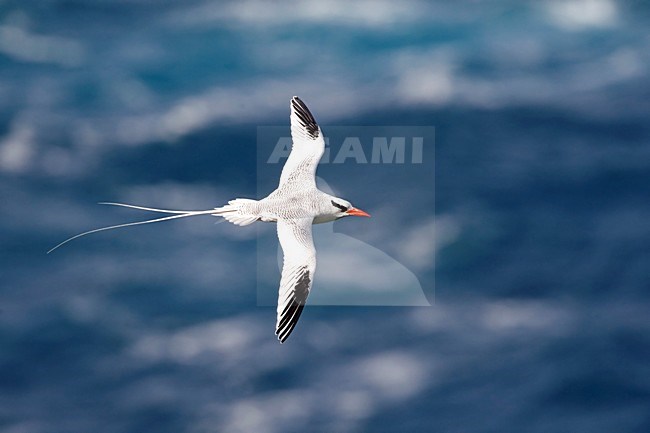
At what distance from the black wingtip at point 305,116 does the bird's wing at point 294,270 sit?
10.7ft

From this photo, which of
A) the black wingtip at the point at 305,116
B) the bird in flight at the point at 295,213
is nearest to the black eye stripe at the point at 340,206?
the bird in flight at the point at 295,213

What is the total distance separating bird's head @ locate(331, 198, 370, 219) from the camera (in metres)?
23.1

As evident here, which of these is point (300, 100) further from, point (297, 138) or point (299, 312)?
point (299, 312)

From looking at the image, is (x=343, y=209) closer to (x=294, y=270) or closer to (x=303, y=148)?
(x=303, y=148)

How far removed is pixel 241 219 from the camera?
2234cm

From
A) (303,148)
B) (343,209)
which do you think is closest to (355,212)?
(343,209)

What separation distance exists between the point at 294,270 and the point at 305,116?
5088 millimetres

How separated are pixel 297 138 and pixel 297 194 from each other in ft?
7.65

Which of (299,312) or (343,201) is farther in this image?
(343,201)

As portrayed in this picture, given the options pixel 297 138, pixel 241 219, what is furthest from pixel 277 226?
pixel 297 138

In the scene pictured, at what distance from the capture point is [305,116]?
25.3m

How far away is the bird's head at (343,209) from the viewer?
2312 cm

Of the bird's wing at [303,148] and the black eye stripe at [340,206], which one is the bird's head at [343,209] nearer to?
the black eye stripe at [340,206]

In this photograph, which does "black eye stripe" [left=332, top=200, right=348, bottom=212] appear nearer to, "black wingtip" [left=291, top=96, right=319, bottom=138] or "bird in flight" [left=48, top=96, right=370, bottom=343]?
"bird in flight" [left=48, top=96, right=370, bottom=343]
